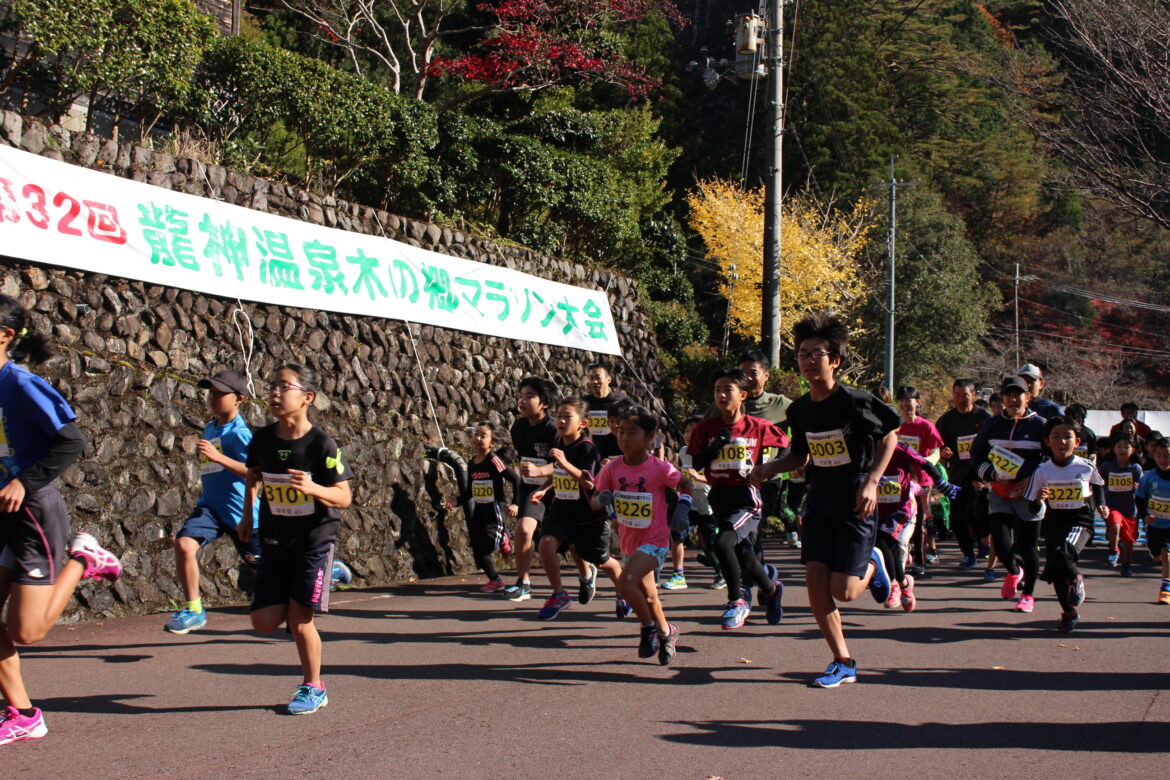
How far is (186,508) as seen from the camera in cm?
931

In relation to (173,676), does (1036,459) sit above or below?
above

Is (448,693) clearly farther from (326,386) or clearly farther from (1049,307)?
(1049,307)

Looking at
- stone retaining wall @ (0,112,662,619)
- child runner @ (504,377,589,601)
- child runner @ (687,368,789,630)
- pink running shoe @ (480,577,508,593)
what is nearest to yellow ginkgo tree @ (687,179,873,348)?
stone retaining wall @ (0,112,662,619)

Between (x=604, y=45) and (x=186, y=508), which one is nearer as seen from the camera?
(x=186, y=508)

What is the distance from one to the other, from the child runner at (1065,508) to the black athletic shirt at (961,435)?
3466 millimetres

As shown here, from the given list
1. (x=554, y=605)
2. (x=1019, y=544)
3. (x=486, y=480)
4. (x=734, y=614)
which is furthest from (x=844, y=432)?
(x=486, y=480)

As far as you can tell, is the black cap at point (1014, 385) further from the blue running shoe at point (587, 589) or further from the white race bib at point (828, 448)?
the blue running shoe at point (587, 589)

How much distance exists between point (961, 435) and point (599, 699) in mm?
7860

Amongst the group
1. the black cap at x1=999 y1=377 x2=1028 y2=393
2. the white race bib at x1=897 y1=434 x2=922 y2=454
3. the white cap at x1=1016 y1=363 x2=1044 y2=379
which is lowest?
the white race bib at x1=897 y1=434 x2=922 y2=454

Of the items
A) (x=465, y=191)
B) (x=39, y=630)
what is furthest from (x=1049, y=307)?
(x=39, y=630)

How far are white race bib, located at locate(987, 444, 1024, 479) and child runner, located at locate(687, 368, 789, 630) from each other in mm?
2452

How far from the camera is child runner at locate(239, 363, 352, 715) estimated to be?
17.9 ft

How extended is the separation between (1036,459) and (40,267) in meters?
8.74

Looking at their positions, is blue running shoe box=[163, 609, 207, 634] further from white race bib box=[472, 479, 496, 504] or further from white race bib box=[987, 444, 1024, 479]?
white race bib box=[987, 444, 1024, 479]
